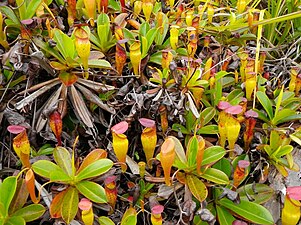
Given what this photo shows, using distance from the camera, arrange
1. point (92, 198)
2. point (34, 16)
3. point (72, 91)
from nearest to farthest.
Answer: point (92, 198) → point (72, 91) → point (34, 16)

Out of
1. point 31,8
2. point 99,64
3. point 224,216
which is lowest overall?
point 224,216

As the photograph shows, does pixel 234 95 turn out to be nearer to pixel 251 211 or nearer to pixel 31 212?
pixel 251 211

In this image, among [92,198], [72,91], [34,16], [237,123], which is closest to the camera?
[92,198]

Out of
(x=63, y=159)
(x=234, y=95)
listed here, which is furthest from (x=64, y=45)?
(x=234, y=95)

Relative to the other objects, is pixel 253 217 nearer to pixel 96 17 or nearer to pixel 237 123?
pixel 237 123

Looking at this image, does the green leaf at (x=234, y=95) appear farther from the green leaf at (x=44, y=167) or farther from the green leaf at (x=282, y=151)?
the green leaf at (x=44, y=167)

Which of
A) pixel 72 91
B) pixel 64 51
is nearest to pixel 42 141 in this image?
pixel 72 91

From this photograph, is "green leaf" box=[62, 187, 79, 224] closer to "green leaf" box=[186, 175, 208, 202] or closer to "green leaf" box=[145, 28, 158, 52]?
"green leaf" box=[186, 175, 208, 202]

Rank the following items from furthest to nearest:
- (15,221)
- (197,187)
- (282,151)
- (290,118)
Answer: (290,118) < (282,151) < (197,187) < (15,221)
